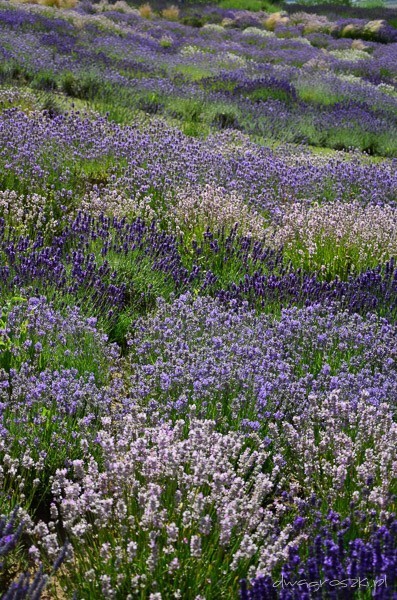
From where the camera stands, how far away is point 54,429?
2826 mm

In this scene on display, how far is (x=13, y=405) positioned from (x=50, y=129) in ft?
12.8

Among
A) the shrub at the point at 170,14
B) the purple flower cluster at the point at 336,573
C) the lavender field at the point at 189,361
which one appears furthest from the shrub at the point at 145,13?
the purple flower cluster at the point at 336,573

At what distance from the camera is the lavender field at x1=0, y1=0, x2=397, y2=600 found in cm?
212

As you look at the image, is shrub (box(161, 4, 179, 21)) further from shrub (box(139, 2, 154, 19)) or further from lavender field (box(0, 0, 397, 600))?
lavender field (box(0, 0, 397, 600))

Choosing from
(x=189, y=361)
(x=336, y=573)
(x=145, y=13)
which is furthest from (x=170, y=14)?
(x=336, y=573)

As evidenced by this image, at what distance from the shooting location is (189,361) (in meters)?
3.31

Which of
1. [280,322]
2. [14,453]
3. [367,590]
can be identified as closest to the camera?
[367,590]

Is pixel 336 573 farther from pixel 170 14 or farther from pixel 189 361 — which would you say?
pixel 170 14

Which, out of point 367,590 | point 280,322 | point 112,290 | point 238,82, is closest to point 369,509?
point 367,590

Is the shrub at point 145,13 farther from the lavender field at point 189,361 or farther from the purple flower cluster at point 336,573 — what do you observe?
the purple flower cluster at point 336,573

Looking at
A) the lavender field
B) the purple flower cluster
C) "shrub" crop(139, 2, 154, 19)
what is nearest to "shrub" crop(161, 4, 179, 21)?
"shrub" crop(139, 2, 154, 19)

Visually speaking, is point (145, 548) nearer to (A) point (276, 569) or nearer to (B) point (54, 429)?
(A) point (276, 569)

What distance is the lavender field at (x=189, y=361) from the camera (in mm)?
2121

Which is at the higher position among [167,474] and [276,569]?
[167,474]
